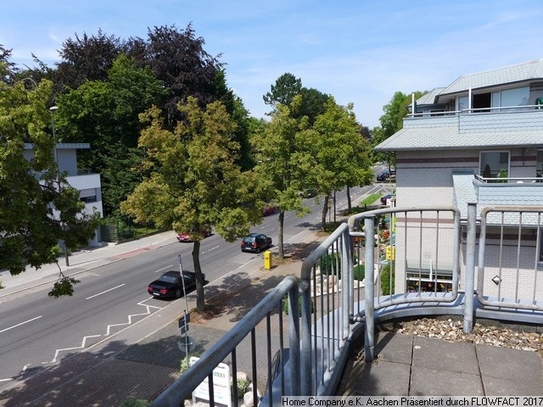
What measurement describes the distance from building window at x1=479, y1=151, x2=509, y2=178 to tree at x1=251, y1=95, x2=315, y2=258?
10.1 meters

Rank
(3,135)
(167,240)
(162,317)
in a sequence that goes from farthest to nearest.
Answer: (167,240) < (162,317) < (3,135)

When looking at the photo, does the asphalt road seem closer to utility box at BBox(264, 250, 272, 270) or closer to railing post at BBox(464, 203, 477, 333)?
utility box at BBox(264, 250, 272, 270)

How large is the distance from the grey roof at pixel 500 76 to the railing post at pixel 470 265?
1970 centimetres

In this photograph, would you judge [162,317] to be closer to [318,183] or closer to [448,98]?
[318,183]

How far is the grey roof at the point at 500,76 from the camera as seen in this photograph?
67.8 feet

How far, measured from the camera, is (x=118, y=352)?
15.6 metres

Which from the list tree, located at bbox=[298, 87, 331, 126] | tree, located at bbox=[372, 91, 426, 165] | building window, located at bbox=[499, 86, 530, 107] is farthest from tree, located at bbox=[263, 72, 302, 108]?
building window, located at bbox=[499, 86, 530, 107]

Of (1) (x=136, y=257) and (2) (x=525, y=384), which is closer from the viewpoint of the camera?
(2) (x=525, y=384)

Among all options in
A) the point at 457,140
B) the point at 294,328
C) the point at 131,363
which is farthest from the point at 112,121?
the point at 294,328

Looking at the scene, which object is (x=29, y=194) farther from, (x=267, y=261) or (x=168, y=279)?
(x=267, y=261)

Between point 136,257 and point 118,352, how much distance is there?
14476mm

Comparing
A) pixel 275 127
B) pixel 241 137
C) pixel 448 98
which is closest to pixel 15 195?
pixel 275 127

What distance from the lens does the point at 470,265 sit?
3.87 meters

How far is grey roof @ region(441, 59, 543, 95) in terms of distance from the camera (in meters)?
20.7
